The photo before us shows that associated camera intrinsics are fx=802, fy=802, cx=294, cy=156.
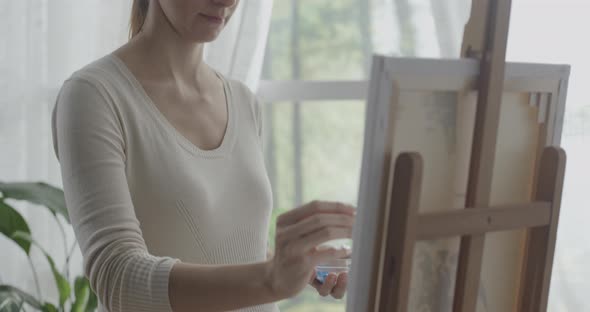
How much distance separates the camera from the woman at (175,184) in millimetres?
1013

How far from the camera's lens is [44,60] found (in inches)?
91.0

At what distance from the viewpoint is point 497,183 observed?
113 centimetres

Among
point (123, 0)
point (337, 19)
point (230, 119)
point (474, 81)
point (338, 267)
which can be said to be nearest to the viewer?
point (474, 81)

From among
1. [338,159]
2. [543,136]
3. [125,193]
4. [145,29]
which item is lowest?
[338,159]

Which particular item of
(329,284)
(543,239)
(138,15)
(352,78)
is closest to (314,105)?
(352,78)

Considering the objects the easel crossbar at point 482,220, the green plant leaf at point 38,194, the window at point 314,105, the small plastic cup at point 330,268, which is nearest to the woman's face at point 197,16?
the small plastic cup at point 330,268

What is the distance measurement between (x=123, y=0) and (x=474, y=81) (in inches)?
60.5

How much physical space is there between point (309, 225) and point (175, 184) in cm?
40

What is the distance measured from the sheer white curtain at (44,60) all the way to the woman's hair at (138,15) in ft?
2.88

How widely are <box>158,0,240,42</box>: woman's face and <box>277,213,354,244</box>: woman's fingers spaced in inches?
19.3

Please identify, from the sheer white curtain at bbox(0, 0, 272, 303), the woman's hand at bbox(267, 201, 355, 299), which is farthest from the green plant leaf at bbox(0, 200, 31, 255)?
the woman's hand at bbox(267, 201, 355, 299)

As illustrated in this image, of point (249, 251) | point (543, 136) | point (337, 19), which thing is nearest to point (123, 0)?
point (337, 19)

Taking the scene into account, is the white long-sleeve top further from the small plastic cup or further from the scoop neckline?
the small plastic cup

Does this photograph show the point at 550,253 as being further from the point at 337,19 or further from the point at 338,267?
the point at 337,19
